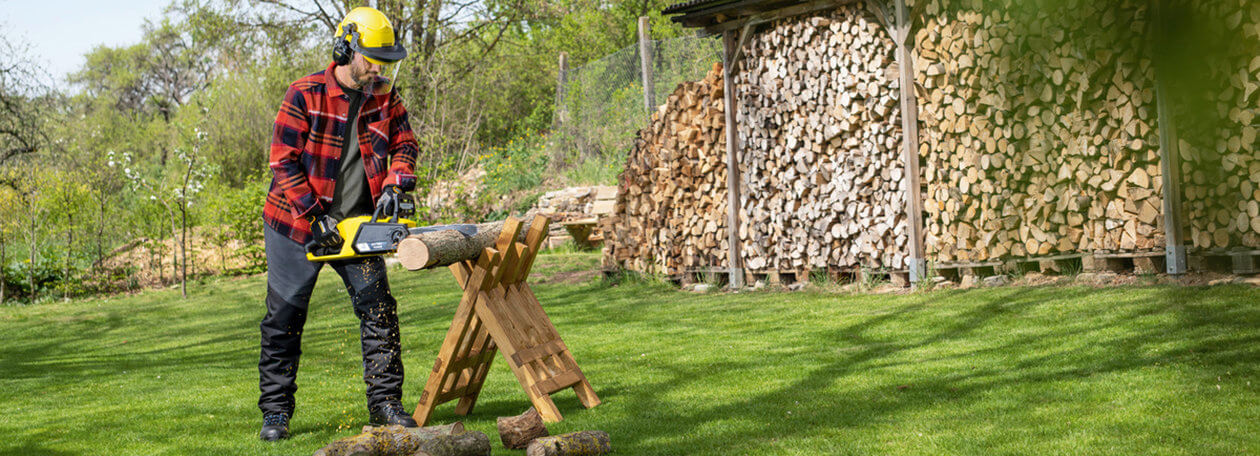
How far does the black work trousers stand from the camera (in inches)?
173

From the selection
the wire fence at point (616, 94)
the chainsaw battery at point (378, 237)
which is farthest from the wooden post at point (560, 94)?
the chainsaw battery at point (378, 237)

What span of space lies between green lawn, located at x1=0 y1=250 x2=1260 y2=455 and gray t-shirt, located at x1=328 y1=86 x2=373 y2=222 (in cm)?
105

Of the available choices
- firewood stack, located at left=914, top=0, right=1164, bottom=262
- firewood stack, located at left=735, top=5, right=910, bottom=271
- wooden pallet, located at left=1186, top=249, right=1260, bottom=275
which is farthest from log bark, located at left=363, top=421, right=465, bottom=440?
firewood stack, located at left=735, top=5, right=910, bottom=271

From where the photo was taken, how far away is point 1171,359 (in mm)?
4941

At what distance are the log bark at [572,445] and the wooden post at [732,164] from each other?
6509mm

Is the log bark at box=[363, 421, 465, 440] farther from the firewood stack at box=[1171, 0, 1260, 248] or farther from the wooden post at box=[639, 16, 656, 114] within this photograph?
the wooden post at box=[639, 16, 656, 114]

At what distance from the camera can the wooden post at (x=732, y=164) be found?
1022cm

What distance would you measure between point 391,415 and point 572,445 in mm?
1076

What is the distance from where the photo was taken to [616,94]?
18.8 m

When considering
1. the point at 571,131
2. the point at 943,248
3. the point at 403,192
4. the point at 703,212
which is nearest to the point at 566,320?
the point at 703,212

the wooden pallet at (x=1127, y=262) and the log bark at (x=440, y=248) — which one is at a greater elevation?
the log bark at (x=440, y=248)

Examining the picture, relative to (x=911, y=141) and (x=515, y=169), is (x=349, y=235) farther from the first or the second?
(x=515, y=169)

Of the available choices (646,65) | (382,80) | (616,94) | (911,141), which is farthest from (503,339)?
(616,94)

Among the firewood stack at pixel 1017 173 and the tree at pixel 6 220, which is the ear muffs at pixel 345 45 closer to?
the firewood stack at pixel 1017 173
